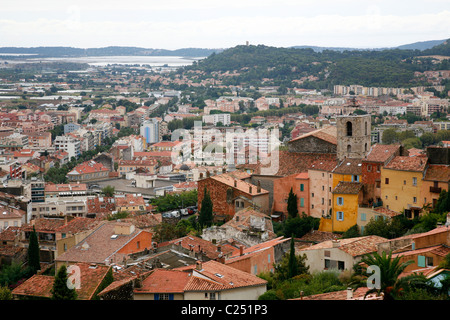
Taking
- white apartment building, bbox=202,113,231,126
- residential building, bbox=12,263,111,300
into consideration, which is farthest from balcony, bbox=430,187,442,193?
white apartment building, bbox=202,113,231,126

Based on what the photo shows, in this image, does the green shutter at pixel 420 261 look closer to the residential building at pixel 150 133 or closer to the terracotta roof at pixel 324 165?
the terracotta roof at pixel 324 165

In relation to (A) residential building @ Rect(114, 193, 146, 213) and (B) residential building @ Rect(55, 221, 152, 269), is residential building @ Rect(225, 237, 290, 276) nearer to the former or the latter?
(B) residential building @ Rect(55, 221, 152, 269)

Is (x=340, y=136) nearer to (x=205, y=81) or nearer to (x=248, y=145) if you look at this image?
(x=248, y=145)

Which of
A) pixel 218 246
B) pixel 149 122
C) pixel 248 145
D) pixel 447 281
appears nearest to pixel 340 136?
pixel 218 246

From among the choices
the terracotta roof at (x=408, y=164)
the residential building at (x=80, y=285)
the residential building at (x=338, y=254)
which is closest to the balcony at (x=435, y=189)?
the terracotta roof at (x=408, y=164)

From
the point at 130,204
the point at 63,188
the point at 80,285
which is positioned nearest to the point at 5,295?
the point at 80,285

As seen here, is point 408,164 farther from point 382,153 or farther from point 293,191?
point 293,191

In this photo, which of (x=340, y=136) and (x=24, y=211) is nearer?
(x=340, y=136)
